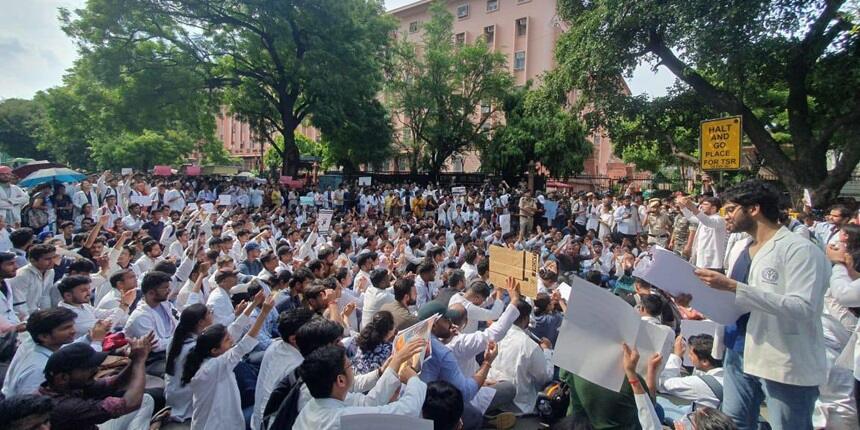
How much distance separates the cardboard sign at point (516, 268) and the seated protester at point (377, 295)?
1221 millimetres

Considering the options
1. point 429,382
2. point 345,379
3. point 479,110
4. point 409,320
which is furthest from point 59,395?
point 479,110

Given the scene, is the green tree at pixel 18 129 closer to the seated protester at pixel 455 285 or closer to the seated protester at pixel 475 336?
the seated protester at pixel 455 285

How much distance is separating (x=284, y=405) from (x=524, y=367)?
251cm

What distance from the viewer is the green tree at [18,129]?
148 ft

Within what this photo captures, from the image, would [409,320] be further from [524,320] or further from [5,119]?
[5,119]

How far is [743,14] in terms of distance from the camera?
12453 mm

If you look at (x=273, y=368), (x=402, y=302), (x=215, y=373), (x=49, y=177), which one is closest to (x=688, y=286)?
(x=273, y=368)

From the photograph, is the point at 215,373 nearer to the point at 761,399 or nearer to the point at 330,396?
the point at 330,396

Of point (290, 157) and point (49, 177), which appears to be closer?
point (49, 177)

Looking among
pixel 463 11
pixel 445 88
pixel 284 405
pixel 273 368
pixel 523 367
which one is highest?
pixel 463 11

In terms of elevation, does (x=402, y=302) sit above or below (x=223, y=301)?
above

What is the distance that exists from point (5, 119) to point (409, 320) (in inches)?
2182

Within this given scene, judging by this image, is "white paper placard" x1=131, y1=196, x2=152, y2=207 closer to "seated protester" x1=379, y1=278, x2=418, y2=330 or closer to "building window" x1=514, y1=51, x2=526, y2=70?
"seated protester" x1=379, y1=278, x2=418, y2=330

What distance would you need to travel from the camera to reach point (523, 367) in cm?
470
